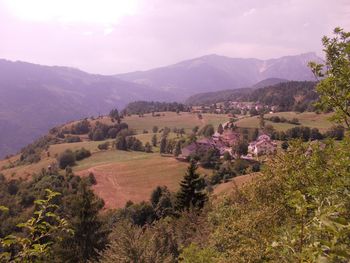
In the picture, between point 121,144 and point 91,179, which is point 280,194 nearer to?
point 91,179

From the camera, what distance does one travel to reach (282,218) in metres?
16.0

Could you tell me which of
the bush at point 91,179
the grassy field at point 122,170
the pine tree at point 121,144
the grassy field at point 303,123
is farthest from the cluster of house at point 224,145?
the bush at point 91,179

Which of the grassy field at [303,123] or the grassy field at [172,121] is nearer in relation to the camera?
the grassy field at [303,123]

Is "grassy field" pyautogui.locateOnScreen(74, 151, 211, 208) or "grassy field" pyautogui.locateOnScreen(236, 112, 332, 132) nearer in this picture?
"grassy field" pyautogui.locateOnScreen(74, 151, 211, 208)

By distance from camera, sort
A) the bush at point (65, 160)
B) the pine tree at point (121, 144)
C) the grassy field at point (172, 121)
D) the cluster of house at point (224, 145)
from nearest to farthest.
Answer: the cluster of house at point (224, 145)
the bush at point (65, 160)
the pine tree at point (121, 144)
the grassy field at point (172, 121)

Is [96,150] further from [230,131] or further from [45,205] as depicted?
[45,205]

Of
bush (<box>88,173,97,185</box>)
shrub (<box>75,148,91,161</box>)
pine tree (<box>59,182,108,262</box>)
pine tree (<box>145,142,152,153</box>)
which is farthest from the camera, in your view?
pine tree (<box>145,142,152,153</box>)

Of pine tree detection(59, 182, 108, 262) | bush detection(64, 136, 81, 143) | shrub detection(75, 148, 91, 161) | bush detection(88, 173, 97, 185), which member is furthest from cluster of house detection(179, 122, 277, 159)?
pine tree detection(59, 182, 108, 262)

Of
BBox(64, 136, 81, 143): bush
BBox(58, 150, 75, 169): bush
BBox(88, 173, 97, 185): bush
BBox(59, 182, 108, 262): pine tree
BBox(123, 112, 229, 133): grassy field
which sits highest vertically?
BBox(59, 182, 108, 262): pine tree

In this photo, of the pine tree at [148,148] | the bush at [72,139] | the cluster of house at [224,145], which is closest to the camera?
the cluster of house at [224,145]

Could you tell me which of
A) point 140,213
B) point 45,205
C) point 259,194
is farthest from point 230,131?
point 45,205

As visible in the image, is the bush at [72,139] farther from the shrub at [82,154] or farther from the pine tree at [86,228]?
the pine tree at [86,228]

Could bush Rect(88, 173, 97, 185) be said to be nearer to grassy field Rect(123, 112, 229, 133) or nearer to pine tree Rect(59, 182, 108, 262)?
pine tree Rect(59, 182, 108, 262)

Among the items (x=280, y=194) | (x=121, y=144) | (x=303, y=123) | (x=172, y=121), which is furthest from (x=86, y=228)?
(x=172, y=121)
